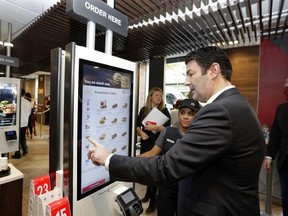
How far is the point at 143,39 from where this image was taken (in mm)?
4012

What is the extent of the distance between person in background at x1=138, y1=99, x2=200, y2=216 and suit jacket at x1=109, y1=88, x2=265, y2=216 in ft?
2.97

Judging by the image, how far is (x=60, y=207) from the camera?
1144mm

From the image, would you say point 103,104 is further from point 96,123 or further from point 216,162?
point 216,162

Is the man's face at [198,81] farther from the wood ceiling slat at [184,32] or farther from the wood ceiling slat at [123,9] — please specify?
the wood ceiling slat at [184,32]

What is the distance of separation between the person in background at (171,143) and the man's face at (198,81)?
0.86 m

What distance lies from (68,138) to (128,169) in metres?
0.35

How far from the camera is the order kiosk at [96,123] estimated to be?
1.18m

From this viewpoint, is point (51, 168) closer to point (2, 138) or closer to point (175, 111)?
point (175, 111)

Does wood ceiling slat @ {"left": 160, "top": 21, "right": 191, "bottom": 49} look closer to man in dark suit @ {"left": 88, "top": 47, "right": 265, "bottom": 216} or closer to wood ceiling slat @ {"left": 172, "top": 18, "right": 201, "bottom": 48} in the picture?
wood ceiling slat @ {"left": 172, "top": 18, "right": 201, "bottom": 48}

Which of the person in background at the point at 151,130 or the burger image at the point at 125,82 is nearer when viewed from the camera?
the burger image at the point at 125,82

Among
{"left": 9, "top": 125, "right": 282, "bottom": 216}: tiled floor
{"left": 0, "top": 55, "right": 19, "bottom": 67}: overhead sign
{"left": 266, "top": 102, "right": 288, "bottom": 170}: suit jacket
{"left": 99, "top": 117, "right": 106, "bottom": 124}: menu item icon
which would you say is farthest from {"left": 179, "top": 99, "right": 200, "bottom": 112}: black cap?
{"left": 0, "top": 55, "right": 19, "bottom": 67}: overhead sign

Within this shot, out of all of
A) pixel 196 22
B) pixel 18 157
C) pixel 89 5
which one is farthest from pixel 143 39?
pixel 18 157

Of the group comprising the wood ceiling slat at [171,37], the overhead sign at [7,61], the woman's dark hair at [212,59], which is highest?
the wood ceiling slat at [171,37]

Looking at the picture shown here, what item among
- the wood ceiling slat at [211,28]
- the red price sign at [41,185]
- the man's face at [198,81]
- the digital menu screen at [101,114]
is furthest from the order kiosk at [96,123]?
the wood ceiling slat at [211,28]
